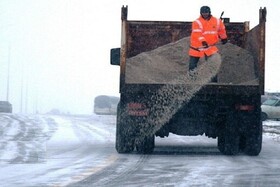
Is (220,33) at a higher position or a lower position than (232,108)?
higher

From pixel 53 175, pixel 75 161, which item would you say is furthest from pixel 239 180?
pixel 75 161

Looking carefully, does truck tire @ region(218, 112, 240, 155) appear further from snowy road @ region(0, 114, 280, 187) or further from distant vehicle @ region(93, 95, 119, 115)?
distant vehicle @ region(93, 95, 119, 115)

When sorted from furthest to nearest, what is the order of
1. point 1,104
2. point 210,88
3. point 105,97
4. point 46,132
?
point 105,97
point 1,104
point 46,132
point 210,88

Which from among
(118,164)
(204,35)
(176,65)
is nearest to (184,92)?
(176,65)

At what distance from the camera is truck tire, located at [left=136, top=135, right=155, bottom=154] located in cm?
1216

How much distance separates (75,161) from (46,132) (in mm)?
7136

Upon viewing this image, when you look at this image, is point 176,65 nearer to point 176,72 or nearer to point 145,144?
point 176,72

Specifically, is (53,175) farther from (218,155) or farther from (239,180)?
(218,155)

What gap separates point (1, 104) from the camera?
4381 centimetres

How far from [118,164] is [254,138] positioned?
333 centimetres

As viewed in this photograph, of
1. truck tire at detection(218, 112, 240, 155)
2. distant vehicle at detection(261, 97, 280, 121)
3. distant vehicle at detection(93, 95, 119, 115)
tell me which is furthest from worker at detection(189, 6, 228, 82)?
distant vehicle at detection(93, 95, 119, 115)

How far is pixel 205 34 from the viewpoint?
40.8 ft

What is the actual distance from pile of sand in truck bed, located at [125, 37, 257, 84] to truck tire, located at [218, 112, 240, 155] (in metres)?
0.74

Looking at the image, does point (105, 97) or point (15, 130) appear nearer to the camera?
point (15, 130)
